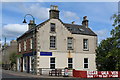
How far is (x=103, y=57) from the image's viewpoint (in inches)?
1293

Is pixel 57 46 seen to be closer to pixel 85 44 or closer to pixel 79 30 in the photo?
pixel 85 44

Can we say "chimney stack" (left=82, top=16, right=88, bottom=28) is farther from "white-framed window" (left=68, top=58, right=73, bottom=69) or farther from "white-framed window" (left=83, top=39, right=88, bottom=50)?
"white-framed window" (left=68, top=58, right=73, bottom=69)

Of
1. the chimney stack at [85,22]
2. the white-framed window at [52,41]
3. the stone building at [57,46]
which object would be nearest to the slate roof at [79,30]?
the stone building at [57,46]

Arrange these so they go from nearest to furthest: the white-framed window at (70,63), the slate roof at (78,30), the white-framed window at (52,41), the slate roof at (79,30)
Result: the white-framed window at (52,41) → the white-framed window at (70,63) → the slate roof at (78,30) → the slate roof at (79,30)

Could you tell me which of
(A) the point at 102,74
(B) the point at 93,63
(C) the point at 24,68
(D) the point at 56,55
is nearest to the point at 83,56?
(B) the point at 93,63

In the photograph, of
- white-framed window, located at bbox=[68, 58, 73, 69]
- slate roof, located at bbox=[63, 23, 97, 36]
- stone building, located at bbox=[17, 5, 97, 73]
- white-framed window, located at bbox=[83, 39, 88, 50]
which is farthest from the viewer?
white-framed window, located at bbox=[83, 39, 88, 50]

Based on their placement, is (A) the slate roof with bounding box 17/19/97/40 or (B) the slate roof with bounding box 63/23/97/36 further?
(B) the slate roof with bounding box 63/23/97/36

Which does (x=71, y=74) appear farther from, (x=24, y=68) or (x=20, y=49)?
(x=20, y=49)

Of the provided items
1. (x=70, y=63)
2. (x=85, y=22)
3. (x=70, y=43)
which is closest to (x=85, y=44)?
(x=70, y=43)

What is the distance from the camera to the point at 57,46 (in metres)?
30.2

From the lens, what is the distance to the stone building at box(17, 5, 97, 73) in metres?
29.0

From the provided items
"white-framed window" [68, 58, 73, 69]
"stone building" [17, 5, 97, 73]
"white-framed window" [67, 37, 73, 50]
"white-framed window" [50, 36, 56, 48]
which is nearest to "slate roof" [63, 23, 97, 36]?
"stone building" [17, 5, 97, 73]

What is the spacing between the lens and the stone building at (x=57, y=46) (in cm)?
2898

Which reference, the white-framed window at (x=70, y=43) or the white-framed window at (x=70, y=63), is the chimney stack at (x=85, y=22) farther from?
the white-framed window at (x=70, y=63)
